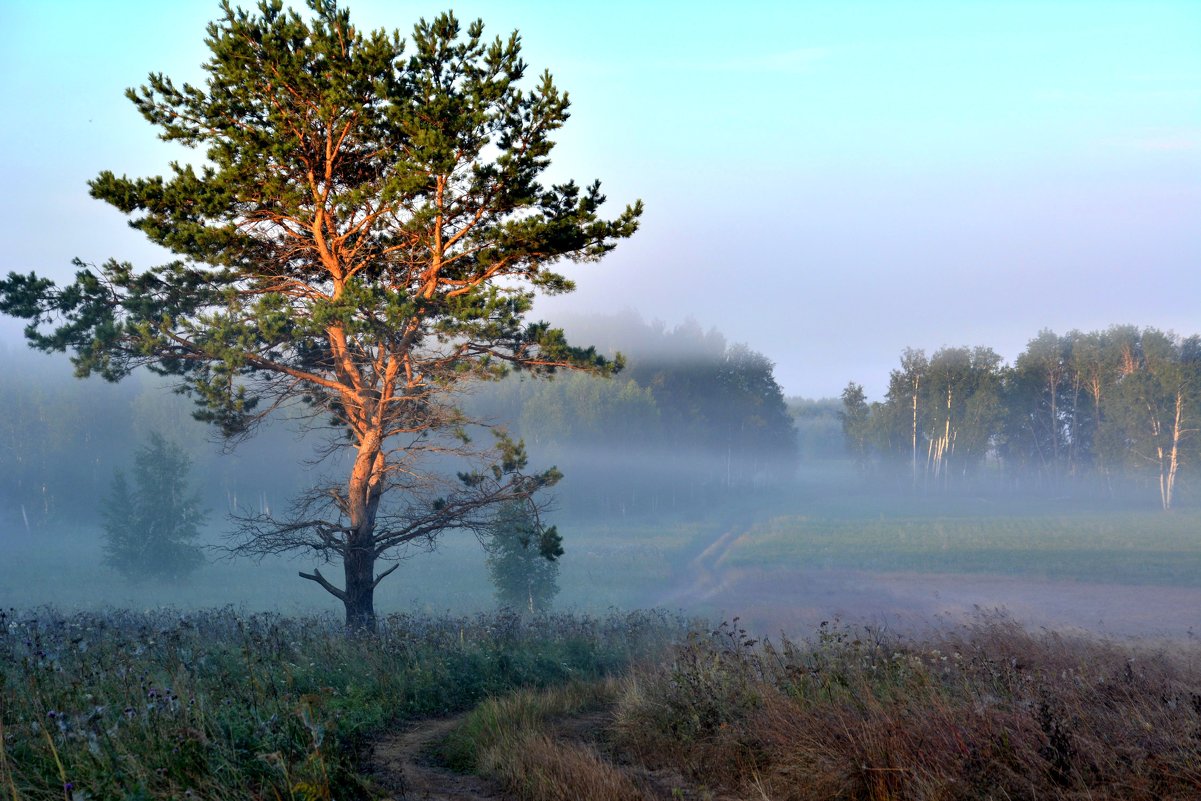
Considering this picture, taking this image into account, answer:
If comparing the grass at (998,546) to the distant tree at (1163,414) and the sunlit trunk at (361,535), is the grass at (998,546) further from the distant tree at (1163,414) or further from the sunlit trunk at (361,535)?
the sunlit trunk at (361,535)

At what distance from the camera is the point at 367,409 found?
1372cm

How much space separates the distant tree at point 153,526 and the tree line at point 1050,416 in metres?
66.5

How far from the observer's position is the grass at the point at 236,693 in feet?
13.7

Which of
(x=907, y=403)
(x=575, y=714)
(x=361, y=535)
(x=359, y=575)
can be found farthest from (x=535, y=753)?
(x=907, y=403)

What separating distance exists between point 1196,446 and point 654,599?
181 ft

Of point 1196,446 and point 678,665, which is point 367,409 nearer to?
point 678,665

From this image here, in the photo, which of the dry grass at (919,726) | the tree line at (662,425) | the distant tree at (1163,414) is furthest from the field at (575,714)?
the distant tree at (1163,414)

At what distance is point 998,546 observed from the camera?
44312 millimetres

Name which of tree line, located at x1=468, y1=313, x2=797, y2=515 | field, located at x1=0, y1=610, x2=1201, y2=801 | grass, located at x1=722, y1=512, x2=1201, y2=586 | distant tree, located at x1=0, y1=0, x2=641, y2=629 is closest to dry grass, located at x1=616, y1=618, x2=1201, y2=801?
field, located at x1=0, y1=610, x2=1201, y2=801

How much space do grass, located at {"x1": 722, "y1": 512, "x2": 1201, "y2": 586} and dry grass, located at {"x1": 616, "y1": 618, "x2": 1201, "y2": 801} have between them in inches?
1350

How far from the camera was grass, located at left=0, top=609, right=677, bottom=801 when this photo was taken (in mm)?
4188

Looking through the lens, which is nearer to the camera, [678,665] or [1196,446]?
[678,665]

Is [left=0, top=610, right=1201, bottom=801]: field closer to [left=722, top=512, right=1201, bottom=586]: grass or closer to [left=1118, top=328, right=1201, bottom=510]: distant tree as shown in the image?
[left=722, top=512, right=1201, bottom=586]: grass

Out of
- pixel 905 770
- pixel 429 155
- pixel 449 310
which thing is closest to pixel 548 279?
pixel 449 310
